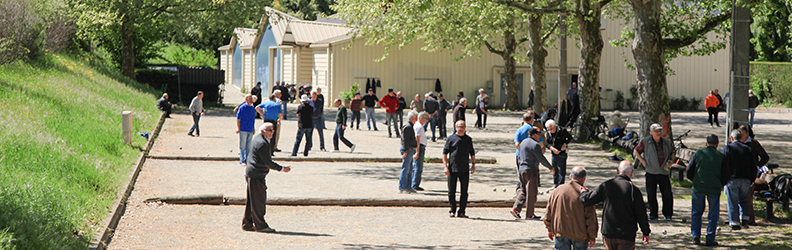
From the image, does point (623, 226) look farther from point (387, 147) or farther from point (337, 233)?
point (387, 147)

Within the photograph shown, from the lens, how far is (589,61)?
74.6ft

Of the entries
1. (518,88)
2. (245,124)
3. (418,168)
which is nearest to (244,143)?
(245,124)

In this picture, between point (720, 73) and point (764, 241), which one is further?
point (720, 73)

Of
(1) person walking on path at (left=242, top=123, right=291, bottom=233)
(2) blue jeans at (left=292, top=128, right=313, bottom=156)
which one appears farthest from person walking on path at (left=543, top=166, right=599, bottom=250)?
(2) blue jeans at (left=292, top=128, right=313, bottom=156)

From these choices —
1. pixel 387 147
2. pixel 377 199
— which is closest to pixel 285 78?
pixel 387 147

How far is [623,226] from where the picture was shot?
7.36m

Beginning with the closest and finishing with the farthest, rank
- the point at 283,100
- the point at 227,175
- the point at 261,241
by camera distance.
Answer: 1. the point at 261,241
2. the point at 227,175
3. the point at 283,100

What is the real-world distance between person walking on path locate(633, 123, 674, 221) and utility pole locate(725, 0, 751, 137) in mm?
1877

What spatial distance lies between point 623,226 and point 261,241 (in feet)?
14.4

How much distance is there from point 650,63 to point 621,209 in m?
10.3

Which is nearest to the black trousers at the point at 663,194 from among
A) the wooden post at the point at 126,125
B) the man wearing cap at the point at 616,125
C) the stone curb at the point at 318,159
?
the stone curb at the point at 318,159

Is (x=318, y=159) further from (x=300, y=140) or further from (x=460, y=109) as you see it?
(x=460, y=109)

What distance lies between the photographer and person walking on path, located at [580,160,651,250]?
7344 millimetres

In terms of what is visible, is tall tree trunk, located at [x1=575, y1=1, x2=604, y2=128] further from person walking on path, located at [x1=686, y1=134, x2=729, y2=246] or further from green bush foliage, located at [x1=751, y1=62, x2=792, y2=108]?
green bush foliage, located at [x1=751, y1=62, x2=792, y2=108]
